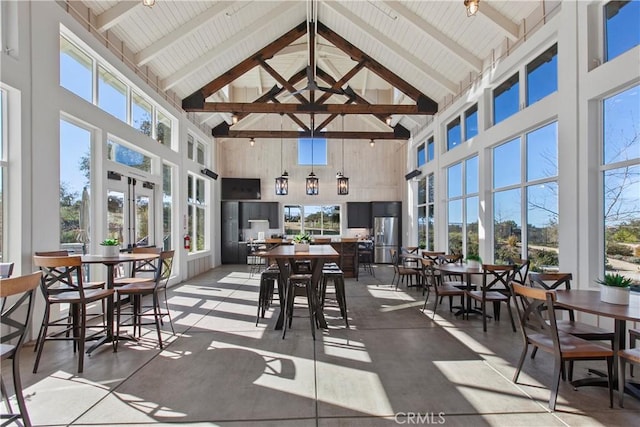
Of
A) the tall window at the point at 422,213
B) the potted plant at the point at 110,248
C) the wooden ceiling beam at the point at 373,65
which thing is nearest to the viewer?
the potted plant at the point at 110,248

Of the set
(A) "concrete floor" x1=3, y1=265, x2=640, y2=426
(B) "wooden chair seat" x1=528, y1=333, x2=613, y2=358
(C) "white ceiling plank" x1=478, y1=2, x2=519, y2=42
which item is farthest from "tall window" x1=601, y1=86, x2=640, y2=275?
(C) "white ceiling plank" x1=478, y1=2, x2=519, y2=42

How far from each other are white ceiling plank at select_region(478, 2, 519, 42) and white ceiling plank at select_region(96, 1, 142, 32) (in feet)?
16.2

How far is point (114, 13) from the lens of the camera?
4574 millimetres

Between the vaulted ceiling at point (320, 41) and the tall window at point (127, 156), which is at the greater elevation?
the vaulted ceiling at point (320, 41)

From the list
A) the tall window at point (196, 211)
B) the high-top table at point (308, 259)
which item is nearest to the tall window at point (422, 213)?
the high-top table at point (308, 259)

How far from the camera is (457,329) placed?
163 inches

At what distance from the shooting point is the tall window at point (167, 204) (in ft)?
22.8

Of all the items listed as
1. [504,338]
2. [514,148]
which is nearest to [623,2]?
[514,148]

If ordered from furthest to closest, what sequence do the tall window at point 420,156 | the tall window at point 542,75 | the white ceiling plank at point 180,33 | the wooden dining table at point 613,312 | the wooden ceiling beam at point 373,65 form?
1. the tall window at point 420,156
2. the wooden ceiling beam at point 373,65
3. the white ceiling plank at point 180,33
4. the tall window at point 542,75
5. the wooden dining table at point 613,312

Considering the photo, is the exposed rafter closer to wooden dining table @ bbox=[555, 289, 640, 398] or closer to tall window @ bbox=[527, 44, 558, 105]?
tall window @ bbox=[527, 44, 558, 105]

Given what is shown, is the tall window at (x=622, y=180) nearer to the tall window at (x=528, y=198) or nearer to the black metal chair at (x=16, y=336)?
the tall window at (x=528, y=198)

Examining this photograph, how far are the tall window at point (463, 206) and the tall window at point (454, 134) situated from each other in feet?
1.58

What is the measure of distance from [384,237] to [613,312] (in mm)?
8627

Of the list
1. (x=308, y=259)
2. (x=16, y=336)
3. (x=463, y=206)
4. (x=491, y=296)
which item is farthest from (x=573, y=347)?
(x=463, y=206)
